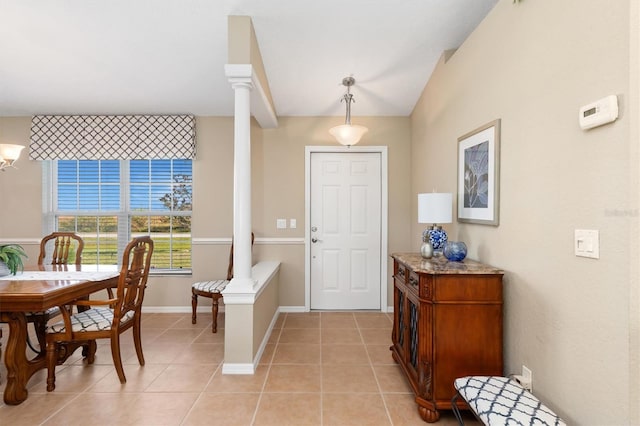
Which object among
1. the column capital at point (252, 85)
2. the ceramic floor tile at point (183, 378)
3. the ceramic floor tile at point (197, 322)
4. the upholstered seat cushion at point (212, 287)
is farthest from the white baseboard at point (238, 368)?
the column capital at point (252, 85)

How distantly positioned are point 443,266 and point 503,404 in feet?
2.61

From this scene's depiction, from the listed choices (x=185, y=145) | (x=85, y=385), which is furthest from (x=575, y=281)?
(x=185, y=145)

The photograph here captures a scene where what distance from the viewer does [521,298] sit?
1.80 m

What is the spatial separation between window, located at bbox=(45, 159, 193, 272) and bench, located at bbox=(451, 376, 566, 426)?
3.61 metres

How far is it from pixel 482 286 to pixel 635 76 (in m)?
1.21

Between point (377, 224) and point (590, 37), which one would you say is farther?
point (377, 224)

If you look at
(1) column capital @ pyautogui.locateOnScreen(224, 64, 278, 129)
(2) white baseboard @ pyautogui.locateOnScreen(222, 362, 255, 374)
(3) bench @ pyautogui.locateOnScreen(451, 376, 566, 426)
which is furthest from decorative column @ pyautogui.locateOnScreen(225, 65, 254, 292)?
(3) bench @ pyautogui.locateOnScreen(451, 376, 566, 426)

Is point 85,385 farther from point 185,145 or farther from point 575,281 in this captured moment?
point 575,281

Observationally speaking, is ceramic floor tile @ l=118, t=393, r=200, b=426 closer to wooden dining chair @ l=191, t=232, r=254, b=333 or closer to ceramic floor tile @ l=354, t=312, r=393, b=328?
wooden dining chair @ l=191, t=232, r=254, b=333

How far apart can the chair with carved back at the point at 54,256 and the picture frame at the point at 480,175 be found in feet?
11.0

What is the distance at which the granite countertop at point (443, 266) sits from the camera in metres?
1.85

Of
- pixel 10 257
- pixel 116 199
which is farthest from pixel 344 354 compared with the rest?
pixel 116 199

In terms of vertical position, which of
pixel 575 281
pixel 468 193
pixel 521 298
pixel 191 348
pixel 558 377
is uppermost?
pixel 468 193

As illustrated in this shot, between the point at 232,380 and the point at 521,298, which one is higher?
the point at 521,298
